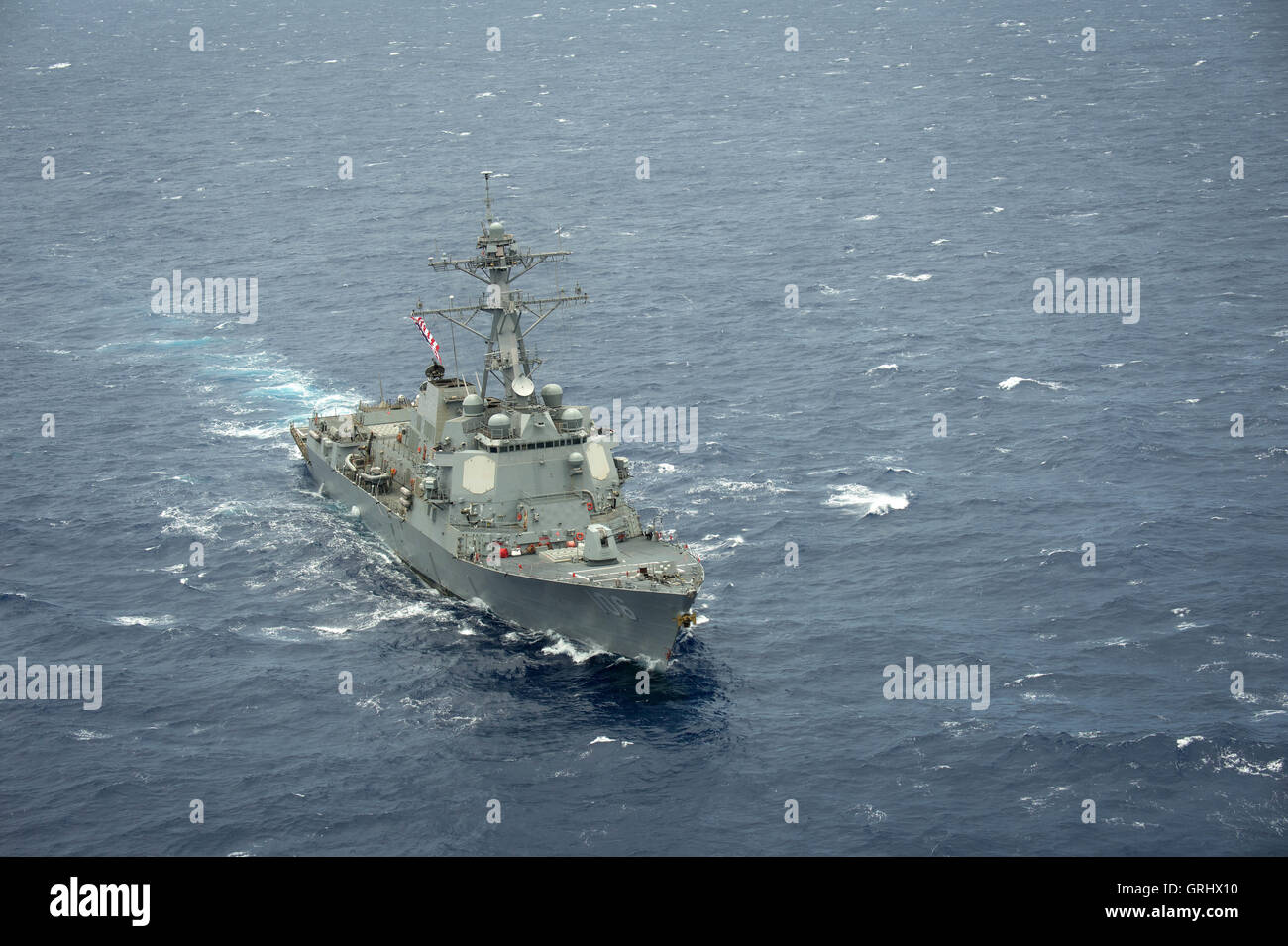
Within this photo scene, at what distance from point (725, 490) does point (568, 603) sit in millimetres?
16879

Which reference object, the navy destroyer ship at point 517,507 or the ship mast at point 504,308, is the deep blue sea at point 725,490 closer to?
the navy destroyer ship at point 517,507

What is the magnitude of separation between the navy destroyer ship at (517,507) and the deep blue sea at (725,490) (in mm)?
1734

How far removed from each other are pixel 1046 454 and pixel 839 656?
78.6 feet

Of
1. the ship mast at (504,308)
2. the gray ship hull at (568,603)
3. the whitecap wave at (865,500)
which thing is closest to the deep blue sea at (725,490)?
the whitecap wave at (865,500)

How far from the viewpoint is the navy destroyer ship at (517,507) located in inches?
2525

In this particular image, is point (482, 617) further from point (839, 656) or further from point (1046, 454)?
point (1046, 454)

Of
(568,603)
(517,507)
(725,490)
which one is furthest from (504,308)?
(568,603)

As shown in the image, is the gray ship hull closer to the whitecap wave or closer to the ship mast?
the ship mast

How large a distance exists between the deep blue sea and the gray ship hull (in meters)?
1.21

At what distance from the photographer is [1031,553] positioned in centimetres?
7069

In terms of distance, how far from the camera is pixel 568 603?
64938 millimetres

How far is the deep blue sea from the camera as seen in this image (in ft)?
178

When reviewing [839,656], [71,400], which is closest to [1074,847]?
Result: [839,656]

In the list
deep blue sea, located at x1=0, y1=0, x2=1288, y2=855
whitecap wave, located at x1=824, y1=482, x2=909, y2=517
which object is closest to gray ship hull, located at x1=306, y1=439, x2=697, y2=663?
deep blue sea, located at x1=0, y1=0, x2=1288, y2=855
